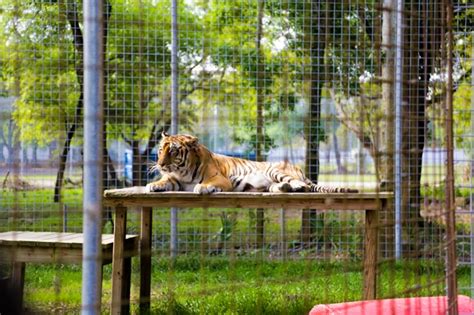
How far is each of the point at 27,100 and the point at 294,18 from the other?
2.37 metres

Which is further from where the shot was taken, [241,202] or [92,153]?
[241,202]

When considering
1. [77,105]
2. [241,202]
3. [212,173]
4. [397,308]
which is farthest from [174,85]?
[397,308]

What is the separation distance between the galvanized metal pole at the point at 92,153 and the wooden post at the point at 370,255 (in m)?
2.71

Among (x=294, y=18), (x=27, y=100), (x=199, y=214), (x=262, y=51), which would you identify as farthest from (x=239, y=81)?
(x=27, y=100)

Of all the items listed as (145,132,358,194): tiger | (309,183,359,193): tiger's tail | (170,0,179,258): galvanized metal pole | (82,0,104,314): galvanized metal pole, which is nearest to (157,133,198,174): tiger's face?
(145,132,358,194): tiger

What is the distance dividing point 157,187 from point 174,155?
376mm

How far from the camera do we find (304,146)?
663 centimetres

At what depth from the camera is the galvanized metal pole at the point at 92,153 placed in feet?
7.06

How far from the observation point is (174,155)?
4.99 meters

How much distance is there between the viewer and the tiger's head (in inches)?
195

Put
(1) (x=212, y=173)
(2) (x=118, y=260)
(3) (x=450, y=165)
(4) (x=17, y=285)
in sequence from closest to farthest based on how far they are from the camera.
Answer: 1. (3) (x=450, y=165)
2. (2) (x=118, y=260)
3. (4) (x=17, y=285)
4. (1) (x=212, y=173)

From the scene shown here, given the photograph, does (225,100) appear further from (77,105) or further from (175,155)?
(175,155)

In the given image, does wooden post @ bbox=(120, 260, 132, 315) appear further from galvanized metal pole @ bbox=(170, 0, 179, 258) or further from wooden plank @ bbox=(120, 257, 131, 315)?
galvanized metal pole @ bbox=(170, 0, 179, 258)

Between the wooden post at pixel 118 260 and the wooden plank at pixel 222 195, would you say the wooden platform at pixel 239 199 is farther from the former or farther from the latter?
the wooden post at pixel 118 260
